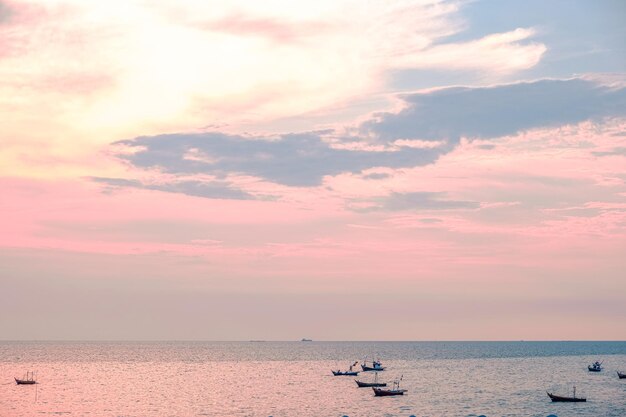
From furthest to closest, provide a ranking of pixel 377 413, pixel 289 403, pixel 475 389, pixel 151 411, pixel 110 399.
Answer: pixel 475 389 < pixel 110 399 < pixel 289 403 < pixel 151 411 < pixel 377 413

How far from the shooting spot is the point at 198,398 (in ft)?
473

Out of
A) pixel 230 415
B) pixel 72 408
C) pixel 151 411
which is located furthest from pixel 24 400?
pixel 230 415

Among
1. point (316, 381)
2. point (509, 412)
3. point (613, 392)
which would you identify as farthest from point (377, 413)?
point (316, 381)

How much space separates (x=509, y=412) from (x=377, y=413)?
20085 millimetres

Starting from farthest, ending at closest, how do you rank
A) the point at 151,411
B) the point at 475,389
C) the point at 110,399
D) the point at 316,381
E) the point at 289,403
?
the point at 316,381 < the point at 475,389 < the point at 110,399 < the point at 289,403 < the point at 151,411

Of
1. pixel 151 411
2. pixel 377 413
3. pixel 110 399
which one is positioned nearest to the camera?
pixel 377 413

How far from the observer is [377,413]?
117 m

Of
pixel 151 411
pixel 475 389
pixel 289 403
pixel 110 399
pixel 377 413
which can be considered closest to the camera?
pixel 377 413

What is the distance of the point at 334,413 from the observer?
11925cm

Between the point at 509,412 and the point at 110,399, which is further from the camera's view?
the point at 110,399

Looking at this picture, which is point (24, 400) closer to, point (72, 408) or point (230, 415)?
point (72, 408)

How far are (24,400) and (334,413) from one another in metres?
54.5

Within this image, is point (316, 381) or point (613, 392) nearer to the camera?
point (613, 392)

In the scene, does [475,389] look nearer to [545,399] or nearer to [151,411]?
[545,399]
